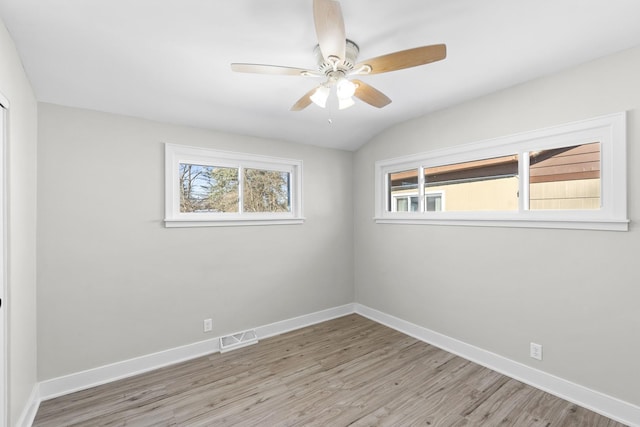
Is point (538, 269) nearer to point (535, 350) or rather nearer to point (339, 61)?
point (535, 350)

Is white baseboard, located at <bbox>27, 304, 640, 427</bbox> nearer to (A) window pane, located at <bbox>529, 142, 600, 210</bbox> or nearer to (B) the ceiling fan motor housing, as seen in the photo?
(A) window pane, located at <bbox>529, 142, 600, 210</bbox>

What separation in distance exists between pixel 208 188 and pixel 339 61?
81.3 inches

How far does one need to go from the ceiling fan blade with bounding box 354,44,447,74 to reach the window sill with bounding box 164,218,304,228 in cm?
203

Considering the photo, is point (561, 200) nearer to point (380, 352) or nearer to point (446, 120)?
point (446, 120)

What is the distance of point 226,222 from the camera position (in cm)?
306

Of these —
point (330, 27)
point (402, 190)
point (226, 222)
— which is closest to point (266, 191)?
point (226, 222)

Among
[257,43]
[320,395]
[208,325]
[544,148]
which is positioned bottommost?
[320,395]

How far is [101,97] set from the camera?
2287 mm

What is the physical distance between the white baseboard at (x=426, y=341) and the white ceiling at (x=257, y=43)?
217cm

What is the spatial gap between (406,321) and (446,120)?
2224 millimetres

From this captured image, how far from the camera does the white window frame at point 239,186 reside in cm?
276

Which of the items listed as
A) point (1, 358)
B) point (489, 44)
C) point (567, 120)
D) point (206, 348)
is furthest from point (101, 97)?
point (567, 120)

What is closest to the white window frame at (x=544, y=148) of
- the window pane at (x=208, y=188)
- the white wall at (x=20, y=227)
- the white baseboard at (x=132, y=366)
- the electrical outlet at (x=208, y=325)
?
the window pane at (x=208, y=188)

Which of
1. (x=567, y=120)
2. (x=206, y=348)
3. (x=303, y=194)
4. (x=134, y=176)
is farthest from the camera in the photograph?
(x=303, y=194)
